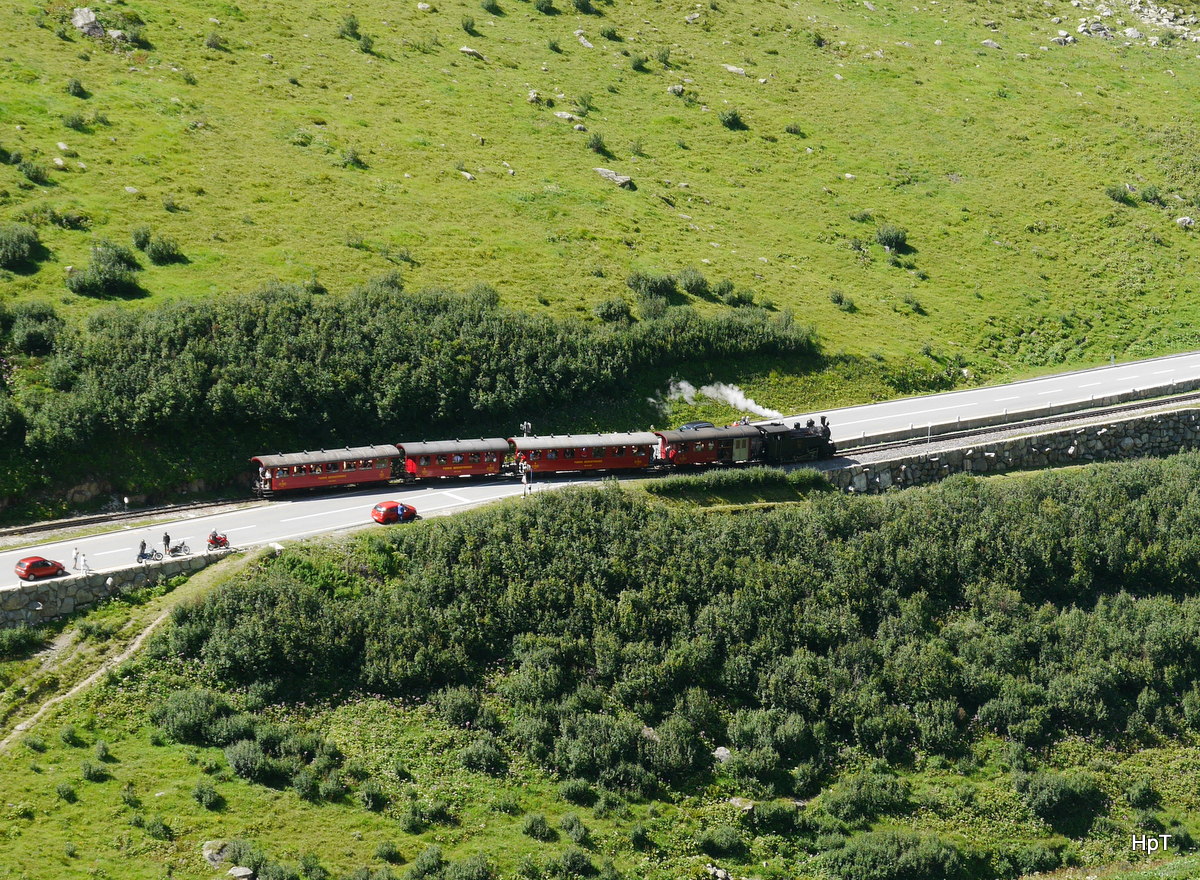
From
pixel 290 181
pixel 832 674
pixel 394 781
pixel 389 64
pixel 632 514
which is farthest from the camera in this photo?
pixel 389 64

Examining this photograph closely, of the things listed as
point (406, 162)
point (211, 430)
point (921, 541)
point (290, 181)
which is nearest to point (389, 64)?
point (406, 162)

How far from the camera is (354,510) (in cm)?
5212

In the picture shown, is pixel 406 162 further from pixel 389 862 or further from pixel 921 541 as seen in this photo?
pixel 389 862

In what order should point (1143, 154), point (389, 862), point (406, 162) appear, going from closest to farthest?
point (389, 862), point (406, 162), point (1143, 154)

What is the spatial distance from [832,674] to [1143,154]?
8206cm

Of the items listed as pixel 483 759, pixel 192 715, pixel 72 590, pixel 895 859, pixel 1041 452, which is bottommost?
pixel 895 859

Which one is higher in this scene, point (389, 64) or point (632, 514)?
point (389, 64)

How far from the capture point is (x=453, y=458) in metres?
56.0

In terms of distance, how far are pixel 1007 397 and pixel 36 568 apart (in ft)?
188

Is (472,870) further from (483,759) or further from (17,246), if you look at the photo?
(17,246)

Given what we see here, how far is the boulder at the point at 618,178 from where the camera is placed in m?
86.4

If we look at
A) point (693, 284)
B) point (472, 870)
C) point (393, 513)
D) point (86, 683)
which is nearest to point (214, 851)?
point (472, 870)

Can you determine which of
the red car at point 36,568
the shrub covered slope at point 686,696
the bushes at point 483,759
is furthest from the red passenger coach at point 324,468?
the bushes at point 483,759

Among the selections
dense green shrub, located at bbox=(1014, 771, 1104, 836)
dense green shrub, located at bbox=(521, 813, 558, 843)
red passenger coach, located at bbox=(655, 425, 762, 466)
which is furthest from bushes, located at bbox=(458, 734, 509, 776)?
red passenger coach, located at bbox=(655, 425, 762, 466)
